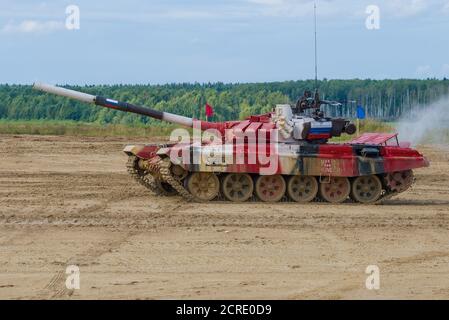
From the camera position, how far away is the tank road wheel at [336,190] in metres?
21.7

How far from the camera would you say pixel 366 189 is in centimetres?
2188

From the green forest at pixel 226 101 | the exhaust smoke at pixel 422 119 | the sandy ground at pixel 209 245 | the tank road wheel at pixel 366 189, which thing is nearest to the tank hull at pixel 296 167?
the tank road wheel at pixel 366 189

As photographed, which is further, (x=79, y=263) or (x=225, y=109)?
(x=225, y=109)

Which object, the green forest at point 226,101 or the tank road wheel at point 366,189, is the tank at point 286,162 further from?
the green forest at point 226,101

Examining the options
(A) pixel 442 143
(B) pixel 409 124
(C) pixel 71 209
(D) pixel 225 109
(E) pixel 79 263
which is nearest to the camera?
(E) pixel 79 263

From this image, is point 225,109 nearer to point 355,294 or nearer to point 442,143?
point 442,143

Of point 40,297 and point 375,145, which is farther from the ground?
point 375,145

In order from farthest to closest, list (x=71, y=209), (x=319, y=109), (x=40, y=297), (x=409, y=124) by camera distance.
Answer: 1. (x=409, y=124)
2. (x=319, y=109)
3. (x=71, y=209)
4. (x=40, y=297)

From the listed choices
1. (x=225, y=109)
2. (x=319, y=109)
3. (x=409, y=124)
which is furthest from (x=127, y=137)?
(x=319, y=109)

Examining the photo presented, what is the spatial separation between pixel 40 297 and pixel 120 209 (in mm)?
8081

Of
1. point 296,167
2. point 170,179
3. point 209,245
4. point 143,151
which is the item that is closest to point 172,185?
point 170,179

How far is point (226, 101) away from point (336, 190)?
38.1m

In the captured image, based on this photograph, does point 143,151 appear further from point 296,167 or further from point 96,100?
point 296,167

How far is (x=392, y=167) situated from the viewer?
21500 mm
